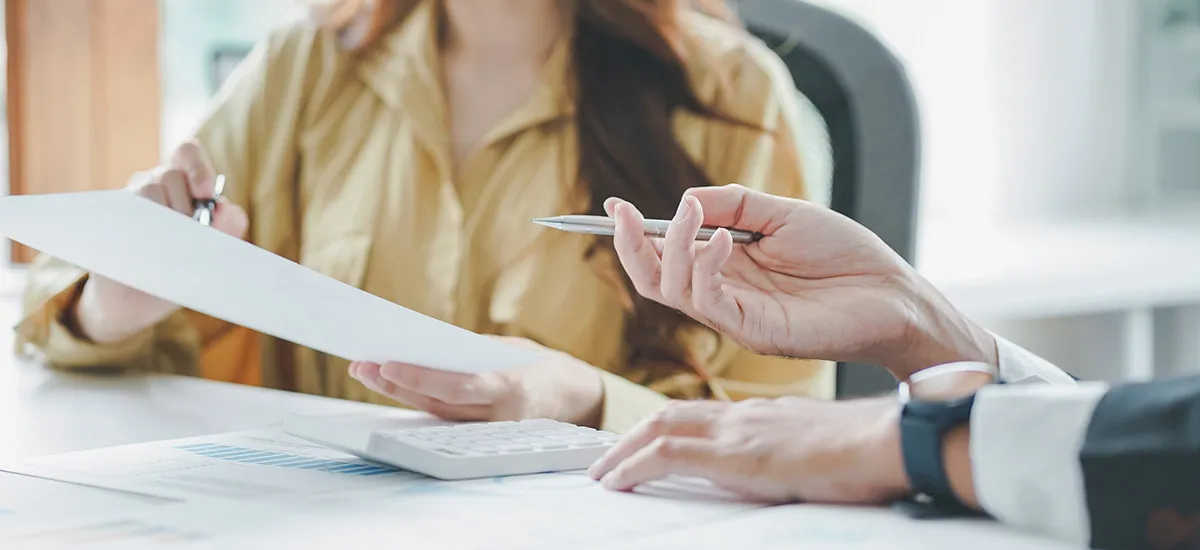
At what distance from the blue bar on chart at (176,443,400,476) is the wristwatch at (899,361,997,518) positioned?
27cm

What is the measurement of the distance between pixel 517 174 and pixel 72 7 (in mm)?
719

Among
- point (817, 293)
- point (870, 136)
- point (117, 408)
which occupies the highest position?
point (870, 136)

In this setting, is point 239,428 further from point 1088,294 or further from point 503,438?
point 1088,294

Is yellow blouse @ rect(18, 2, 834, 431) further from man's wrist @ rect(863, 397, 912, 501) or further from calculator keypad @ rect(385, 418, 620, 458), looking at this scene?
man's wrist @ rect(863, 397, 912, 501)

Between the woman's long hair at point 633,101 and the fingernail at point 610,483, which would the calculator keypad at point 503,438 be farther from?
the woman's long hair at point 633,101

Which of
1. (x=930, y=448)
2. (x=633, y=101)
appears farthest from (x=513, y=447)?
(x=633, y=101)

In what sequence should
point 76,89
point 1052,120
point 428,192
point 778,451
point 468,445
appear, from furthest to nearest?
point 1052,120
point 76,89
point 428,192
point 468,445
point 778,451

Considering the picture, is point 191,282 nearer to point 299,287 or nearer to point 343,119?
point 299,287

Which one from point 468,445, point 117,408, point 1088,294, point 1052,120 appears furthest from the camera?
point 1052,120

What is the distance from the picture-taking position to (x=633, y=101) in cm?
134

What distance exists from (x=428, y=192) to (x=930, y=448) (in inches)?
34.6

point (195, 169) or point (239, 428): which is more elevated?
point (195, 169)

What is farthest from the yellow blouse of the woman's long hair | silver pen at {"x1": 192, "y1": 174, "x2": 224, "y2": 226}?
silver pen at {"x1": 192, "y1": 174, "x2": 224, "y2": 226}

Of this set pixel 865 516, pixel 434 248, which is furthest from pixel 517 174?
pixel 865 516
